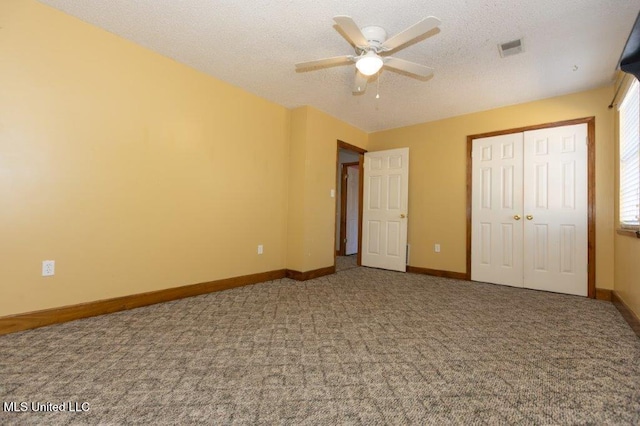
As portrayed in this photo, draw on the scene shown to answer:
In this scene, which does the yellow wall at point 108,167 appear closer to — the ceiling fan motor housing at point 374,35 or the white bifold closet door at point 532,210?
the ceiling fan motor housing at point 374,35

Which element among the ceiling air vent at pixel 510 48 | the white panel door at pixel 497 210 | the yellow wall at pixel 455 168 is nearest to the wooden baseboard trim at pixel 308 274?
the yellow wall at pixel 455 168

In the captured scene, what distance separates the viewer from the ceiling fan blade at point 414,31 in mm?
1845

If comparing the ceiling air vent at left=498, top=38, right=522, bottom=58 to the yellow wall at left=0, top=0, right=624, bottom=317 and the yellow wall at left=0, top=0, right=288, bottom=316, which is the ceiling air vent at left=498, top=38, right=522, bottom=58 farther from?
the yellow wall at left=0, top=0, right=288, bottom=316

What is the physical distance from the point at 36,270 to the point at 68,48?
176 cm

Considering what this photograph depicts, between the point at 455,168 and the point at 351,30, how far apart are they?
117 inches

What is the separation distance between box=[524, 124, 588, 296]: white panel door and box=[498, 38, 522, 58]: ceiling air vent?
1.51 meters

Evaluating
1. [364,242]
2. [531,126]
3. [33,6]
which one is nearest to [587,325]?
[531,126]

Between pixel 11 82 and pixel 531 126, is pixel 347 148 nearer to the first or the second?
pixel 531 126

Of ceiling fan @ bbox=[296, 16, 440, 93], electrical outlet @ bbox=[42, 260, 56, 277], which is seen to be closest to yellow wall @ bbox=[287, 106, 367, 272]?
ceiling fan @ bbox=[296, 16, 440, 93]

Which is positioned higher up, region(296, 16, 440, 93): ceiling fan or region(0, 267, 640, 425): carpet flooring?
region(296, 16, 440, 93): ceiling fan

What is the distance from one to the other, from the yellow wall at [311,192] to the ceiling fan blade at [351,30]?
1937mm

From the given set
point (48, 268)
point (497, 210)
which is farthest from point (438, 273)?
point (48, 268)

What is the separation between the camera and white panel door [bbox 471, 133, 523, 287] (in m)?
3.81

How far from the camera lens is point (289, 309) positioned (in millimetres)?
2699
